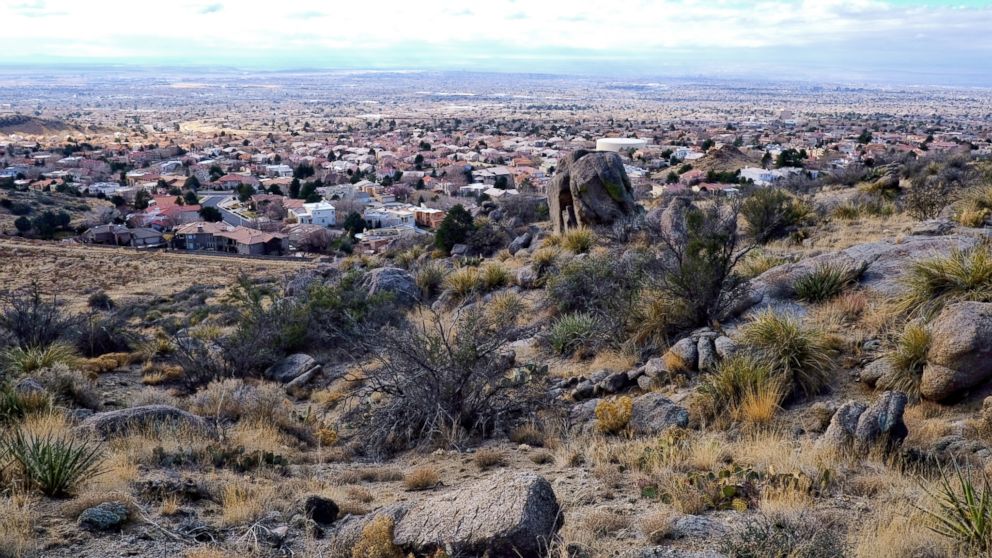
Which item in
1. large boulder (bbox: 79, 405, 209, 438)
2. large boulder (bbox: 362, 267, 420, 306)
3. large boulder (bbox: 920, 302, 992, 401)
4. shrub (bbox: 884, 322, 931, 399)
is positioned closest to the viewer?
large boulder (bbox: 920, 302, 992, 401)

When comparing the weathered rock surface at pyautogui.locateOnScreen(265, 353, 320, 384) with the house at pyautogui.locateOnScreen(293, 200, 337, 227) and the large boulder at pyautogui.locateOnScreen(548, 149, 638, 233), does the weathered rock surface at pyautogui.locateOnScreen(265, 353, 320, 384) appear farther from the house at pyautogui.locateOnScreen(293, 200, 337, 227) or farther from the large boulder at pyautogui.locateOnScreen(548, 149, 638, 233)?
the house at pyautogui.locateOnScreen(293, 200, 337, 227)

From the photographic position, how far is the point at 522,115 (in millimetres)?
145625

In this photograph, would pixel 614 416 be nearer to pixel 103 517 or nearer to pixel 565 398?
pixel 565 398

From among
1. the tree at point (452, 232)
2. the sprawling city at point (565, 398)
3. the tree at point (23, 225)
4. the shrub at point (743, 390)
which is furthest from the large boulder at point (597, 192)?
the tree at point (23, 225)

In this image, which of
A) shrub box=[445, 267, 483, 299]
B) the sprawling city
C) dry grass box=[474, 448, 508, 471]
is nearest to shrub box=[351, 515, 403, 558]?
the sprawling city

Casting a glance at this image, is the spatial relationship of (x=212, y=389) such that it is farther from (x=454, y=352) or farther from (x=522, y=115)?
(x=522, y=115)

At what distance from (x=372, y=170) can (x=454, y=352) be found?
64478mm

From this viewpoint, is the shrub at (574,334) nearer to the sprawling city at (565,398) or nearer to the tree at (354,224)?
the sprawling city at (565,398)

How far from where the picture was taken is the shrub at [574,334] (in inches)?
408

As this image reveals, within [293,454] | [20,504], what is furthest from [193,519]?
[293,454]

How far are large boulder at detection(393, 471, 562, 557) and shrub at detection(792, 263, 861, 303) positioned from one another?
6.44m

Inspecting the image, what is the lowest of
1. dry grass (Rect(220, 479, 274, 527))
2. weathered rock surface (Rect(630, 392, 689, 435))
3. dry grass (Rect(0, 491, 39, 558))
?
weathered rock surface (Rect(630, 392, 689, 435))

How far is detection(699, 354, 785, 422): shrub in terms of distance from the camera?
6.93 meters

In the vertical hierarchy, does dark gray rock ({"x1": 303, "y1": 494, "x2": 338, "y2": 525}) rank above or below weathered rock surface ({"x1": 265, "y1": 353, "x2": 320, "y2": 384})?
above
